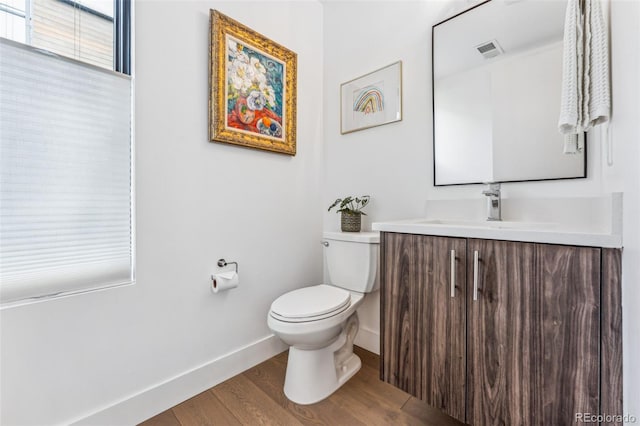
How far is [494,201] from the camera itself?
133 cm

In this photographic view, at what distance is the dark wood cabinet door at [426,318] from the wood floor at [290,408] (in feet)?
0.78

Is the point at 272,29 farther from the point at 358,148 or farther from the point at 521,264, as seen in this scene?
the point at 521,264

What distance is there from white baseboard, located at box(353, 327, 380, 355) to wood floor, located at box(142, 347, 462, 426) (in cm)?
27

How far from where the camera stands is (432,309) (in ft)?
3.55

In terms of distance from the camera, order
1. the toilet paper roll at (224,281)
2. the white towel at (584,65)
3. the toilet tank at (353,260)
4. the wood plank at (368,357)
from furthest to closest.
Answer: the wood plank at (368,357), the toilet tank at (353,260), the toilet paper roll at (224,281), the white towel at (584,65)

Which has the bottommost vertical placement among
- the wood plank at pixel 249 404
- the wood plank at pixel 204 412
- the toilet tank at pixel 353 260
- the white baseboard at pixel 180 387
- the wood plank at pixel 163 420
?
the wood plank at pixel 163 420

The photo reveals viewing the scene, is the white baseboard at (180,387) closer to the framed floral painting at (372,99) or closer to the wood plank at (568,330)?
the wood plank at (568,330)

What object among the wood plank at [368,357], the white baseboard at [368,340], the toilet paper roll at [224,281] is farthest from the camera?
the white baseboard at [368,340]

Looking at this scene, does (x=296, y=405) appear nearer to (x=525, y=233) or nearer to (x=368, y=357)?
(x=368, y=357)

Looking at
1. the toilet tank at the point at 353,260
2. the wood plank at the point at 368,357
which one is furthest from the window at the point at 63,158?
the wood plank at the point at 368,357

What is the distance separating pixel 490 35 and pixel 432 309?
1.37 meters

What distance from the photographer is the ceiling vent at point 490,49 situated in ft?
4.53

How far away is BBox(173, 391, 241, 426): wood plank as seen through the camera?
1.25m

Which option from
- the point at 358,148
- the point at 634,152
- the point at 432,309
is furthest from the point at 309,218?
the point at 634,152
